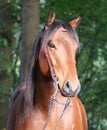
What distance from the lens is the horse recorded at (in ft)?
15.0

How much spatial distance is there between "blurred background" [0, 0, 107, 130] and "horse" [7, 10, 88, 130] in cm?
240

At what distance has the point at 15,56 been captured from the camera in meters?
12.5

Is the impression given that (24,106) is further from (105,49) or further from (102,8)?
(105,49)

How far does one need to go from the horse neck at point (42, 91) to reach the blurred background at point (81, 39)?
253 cm

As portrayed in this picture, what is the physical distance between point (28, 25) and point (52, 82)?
9.24ft

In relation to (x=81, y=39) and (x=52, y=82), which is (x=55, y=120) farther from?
(x=81, y=39)

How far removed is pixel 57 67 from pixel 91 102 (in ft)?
21.8

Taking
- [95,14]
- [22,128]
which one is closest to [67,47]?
[22,128]

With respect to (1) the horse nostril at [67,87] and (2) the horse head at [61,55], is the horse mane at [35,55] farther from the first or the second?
(1) the horse nostril at [67,87]

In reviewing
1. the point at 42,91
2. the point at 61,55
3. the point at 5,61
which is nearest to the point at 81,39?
the point at 5,61

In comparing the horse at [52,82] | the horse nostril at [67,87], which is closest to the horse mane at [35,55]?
the horse at [52,82]

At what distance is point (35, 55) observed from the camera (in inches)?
194

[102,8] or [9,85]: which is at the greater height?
[102,8]

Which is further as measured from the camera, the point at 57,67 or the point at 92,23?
the point at 92,23
